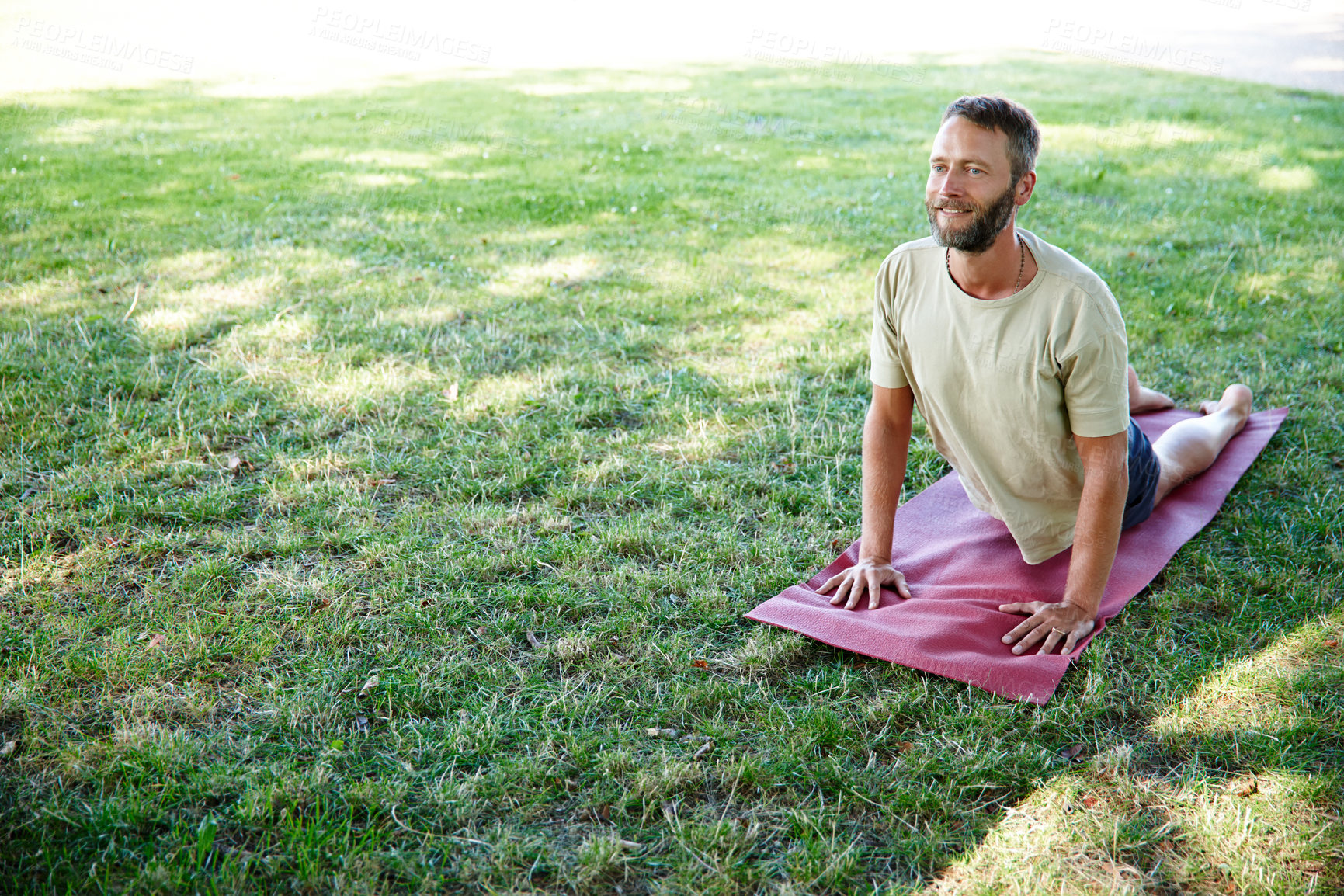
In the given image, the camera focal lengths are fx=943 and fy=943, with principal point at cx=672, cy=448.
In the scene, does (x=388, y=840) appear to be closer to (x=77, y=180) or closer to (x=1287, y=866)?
(x=1287, y=866)

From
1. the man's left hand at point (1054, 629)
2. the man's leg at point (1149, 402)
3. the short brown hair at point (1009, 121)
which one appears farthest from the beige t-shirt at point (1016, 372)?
the man's leg at point (1149, 402)

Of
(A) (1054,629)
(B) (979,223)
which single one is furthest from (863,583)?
(B) (979,223)

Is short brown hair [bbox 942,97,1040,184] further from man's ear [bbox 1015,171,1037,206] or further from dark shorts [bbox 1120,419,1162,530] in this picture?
dark shorts [bbox 1120,419,1162,530]

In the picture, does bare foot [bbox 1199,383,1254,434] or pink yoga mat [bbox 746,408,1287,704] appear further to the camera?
bare foot [bbox 1199,383,1254,434]

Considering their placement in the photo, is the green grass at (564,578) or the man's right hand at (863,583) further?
the man's right hand at (863,583)

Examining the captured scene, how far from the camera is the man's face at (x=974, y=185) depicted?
287 cm

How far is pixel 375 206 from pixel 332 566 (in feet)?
18.3

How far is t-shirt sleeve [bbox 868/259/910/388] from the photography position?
3.30 meters

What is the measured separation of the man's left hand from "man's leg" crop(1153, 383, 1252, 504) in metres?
1.03

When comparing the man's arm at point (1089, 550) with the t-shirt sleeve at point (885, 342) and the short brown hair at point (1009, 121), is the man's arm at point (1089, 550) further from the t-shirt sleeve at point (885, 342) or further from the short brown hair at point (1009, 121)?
the short brown hair at point (1009, 121)

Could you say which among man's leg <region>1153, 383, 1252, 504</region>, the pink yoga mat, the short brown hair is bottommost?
the pink yoga mat

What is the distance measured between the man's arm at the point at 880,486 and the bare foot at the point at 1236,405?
2.08 metres

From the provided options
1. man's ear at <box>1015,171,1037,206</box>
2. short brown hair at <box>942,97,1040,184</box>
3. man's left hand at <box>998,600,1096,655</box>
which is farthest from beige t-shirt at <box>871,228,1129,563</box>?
man's left hand at <box>998,600,1096,655</box>

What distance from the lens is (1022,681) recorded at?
2932 mm
